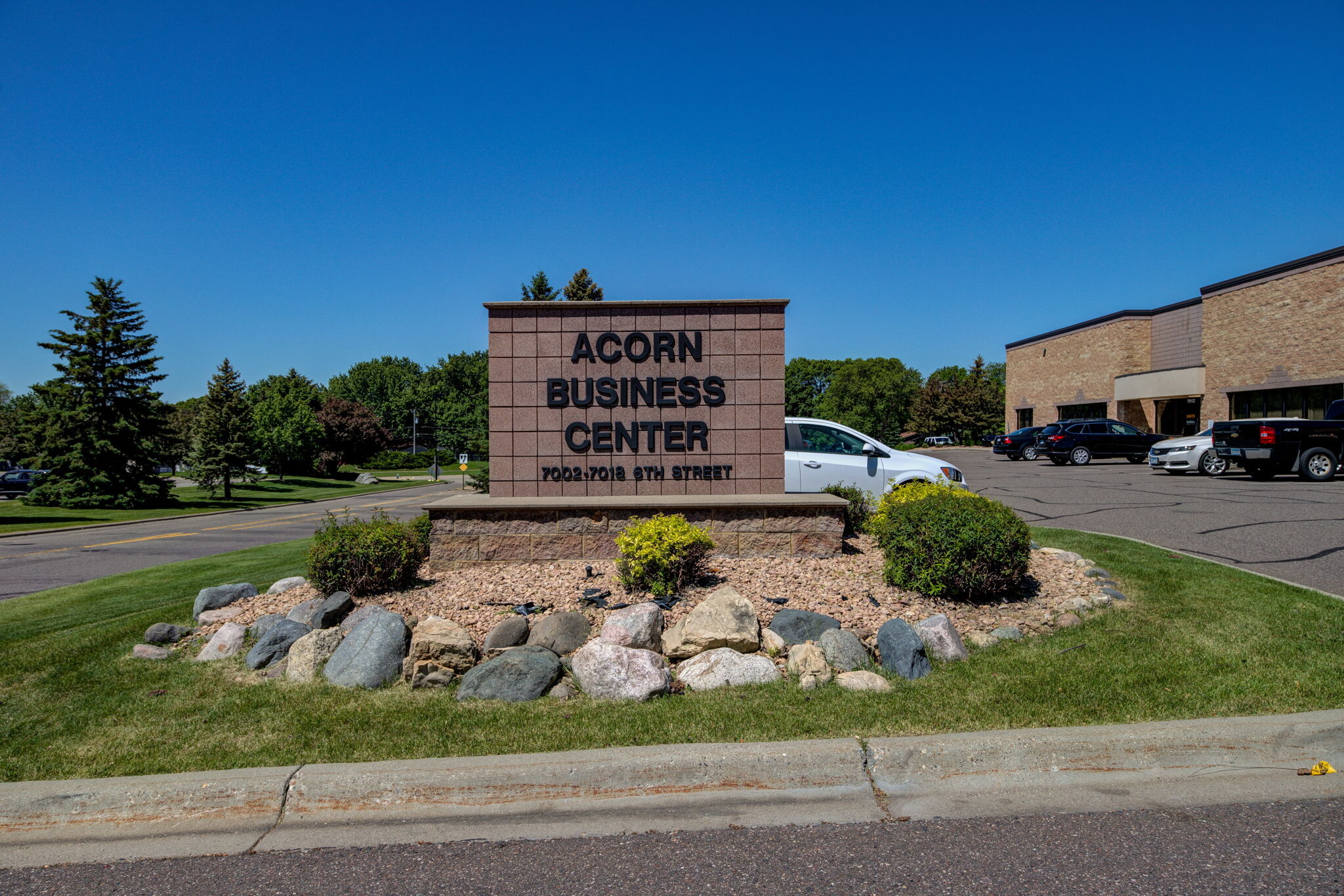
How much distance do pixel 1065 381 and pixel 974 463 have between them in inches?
766

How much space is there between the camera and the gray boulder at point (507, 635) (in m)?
5.73

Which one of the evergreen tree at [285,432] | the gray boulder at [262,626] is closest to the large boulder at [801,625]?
the gray boulder at [262,626]

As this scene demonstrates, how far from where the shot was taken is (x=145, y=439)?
34031 mm

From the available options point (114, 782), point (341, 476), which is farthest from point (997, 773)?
point (341, 476)

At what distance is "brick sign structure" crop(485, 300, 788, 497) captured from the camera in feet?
27.8

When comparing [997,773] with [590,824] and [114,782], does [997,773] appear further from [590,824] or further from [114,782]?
[114,782]

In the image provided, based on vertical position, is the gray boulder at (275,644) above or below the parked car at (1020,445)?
below

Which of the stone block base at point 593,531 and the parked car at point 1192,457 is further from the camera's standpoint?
the parked car at point 1192,457

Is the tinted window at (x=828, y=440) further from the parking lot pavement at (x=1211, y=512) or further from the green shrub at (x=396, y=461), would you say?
the green shrub at (x=396, y=461)

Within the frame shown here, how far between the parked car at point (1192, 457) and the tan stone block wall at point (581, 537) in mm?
18527

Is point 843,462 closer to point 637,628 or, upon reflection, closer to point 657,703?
point 637,628

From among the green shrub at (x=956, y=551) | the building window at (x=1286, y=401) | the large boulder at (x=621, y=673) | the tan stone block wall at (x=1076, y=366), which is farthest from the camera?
the tan stone block wall at (x=1076, y=366)

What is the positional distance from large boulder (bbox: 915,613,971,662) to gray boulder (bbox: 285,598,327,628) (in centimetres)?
502

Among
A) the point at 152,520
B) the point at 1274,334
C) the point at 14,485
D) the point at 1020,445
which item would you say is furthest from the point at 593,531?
the point at 14,485
